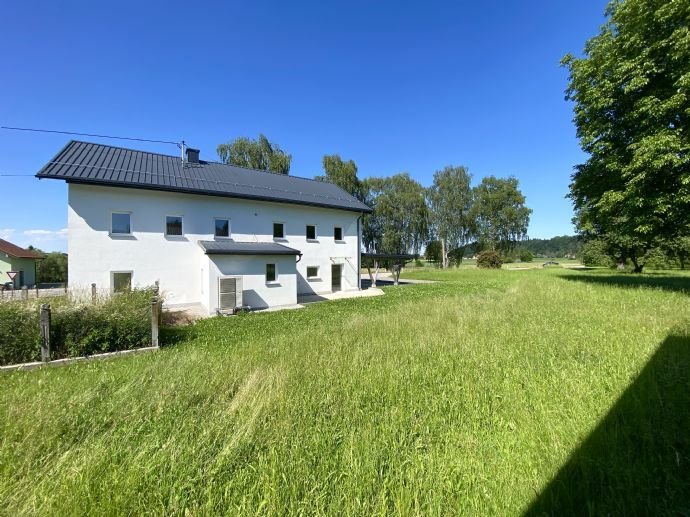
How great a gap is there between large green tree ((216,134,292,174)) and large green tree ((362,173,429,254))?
1517 cm

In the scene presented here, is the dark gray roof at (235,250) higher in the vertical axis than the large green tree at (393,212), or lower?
lower

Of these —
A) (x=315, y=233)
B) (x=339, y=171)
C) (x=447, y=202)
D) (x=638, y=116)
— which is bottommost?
(x=315, y=233)

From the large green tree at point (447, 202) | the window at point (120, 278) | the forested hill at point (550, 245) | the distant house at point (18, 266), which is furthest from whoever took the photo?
the forested hill at point (550, 245)

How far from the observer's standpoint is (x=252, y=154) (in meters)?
31.7

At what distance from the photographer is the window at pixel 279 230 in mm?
17578

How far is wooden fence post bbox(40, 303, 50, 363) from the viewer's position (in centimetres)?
538

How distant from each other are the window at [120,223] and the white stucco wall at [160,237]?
6.2 inches

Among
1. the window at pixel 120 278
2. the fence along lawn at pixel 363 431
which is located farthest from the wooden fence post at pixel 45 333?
the window at pixel 120 278

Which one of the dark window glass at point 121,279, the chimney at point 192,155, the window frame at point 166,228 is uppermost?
the chimney at point 192,155

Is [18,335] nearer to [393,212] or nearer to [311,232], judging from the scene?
[311,232]

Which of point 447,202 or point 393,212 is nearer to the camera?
point 393,212

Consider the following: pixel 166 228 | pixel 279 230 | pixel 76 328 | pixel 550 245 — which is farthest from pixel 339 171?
pixel 550 245

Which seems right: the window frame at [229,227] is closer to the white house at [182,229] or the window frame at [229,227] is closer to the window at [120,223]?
the white house at [182,229]

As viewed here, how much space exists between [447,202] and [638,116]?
116 ft
